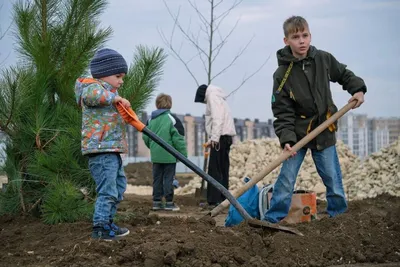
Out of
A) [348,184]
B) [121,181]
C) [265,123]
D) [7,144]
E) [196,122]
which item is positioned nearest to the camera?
[121,181]

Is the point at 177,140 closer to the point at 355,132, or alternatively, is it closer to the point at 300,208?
the point at 300,208

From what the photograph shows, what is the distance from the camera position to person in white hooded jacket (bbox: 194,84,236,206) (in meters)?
9.91

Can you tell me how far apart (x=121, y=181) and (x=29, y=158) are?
1.24m

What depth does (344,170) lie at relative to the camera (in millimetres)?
15156

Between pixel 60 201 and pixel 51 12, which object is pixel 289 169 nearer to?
pixel 60 201

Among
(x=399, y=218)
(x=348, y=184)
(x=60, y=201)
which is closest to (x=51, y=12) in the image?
(x=60, y=201)

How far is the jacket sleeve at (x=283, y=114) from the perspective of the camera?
6285 mm

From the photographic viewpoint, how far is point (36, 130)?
6.53 m

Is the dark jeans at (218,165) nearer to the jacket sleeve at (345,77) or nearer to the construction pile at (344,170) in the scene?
the construction pile at (344,170)

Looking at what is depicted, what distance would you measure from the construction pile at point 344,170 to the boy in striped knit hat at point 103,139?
263 inches

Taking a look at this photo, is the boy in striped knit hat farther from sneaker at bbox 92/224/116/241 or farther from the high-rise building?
the high-rise building

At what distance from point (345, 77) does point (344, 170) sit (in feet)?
29.3

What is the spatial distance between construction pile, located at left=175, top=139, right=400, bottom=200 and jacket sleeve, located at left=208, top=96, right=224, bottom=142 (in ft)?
10.5

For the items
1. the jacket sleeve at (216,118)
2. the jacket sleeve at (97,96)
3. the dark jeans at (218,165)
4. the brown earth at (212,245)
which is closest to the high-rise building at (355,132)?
the dark jeans at (218,165)
